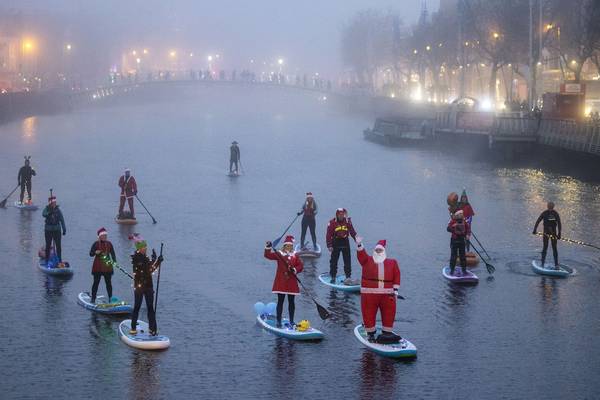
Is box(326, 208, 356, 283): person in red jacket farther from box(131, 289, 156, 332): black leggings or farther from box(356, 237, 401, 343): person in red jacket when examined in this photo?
box(131, 289, 156, 332): black leggings

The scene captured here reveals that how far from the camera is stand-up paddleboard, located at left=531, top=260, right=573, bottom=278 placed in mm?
23500

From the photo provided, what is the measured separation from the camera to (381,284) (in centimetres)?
1672

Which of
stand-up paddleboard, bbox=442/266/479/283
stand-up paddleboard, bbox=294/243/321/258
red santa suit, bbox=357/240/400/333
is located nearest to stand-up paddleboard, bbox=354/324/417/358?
red santa suit, bbox=357/240/400/333

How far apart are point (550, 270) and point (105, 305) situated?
10238 millimetres

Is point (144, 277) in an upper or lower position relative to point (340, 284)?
upper

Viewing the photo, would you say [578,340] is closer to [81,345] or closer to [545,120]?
[81,345]

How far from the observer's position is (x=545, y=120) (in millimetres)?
58469

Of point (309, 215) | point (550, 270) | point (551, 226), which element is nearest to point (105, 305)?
point (309, 215)

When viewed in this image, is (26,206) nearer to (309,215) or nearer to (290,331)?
(309,215)

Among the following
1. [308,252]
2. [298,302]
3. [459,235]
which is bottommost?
[298,302]

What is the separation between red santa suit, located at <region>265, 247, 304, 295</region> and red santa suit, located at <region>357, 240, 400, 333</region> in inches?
57.1

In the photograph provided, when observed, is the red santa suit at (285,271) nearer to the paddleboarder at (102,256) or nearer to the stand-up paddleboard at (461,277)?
the paddleboarder at (102,256)

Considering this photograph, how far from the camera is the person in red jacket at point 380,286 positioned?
16.7m

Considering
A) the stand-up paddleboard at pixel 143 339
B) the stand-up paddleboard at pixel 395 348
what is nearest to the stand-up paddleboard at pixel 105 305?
the stand-up paddleboard at pixel 143 339
